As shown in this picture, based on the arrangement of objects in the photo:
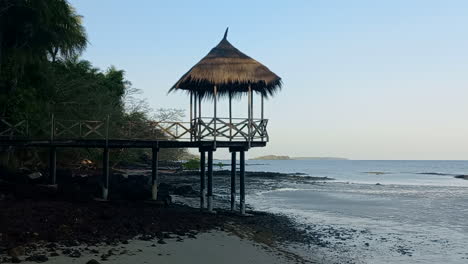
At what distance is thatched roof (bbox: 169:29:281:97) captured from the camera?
19.5m

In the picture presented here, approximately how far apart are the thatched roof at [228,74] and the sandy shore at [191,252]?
295 inches

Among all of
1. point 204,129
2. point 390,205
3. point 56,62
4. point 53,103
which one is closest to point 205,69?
point 204,129

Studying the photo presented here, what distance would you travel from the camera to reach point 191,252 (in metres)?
11.7

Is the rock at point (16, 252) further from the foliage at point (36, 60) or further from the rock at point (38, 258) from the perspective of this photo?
the foliage at point (36, 60)

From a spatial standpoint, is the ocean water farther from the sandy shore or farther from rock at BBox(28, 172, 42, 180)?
rock at BBox(28, 172, 42, 180)

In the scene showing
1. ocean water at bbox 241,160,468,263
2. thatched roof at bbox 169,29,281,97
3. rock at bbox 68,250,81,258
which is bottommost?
ocean water at bbox 241,160,468,263

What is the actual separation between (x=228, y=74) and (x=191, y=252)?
959 centimetres

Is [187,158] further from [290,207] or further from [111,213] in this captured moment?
[111,213]

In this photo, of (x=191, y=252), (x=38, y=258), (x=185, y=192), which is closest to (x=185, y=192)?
(x=185, y=192)

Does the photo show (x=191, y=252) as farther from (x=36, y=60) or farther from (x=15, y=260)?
(x=36, y=60)

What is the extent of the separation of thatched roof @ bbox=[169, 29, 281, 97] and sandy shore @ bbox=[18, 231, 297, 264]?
24.6 feet

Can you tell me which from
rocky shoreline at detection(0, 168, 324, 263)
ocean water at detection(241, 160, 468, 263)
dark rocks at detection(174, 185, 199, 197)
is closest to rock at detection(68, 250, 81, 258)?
rocky shoreline at detection(0, 168, 324, 263)

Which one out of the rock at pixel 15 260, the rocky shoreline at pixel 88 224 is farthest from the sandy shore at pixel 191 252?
the rock at pixel 15 260

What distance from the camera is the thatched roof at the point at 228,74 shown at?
19.5 metres
